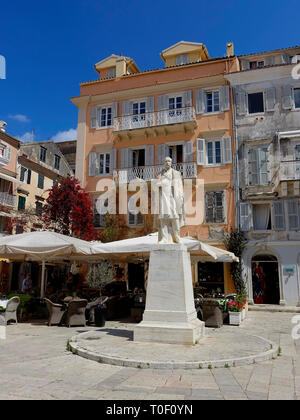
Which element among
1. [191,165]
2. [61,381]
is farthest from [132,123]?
[61,381]

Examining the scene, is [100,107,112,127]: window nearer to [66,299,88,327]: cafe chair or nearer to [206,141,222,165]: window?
[206,141,222,165]: window

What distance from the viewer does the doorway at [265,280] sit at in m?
18.2

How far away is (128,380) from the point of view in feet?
16.6

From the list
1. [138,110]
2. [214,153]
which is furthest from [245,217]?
[138,110]

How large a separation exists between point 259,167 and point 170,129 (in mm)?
5348

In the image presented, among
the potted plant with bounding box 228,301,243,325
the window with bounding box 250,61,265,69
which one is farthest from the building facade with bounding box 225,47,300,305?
the potted plant with bounding box 228,301,243,325

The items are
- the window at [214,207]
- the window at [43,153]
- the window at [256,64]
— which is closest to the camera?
the window at [214,207]

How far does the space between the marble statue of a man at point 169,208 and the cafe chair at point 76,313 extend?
3.45 meters

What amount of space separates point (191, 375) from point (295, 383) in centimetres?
143

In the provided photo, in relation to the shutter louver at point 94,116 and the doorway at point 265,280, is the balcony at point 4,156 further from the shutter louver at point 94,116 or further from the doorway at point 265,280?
the doorway at point 265,280

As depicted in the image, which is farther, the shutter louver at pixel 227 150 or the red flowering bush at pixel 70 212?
the shutter louver at pixel 227 150

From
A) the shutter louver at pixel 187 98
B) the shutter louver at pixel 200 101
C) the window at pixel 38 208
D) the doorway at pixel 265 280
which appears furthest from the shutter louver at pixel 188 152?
the window at pixel 38 208

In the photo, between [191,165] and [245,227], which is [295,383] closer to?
[245,227]

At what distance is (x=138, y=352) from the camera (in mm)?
6539
